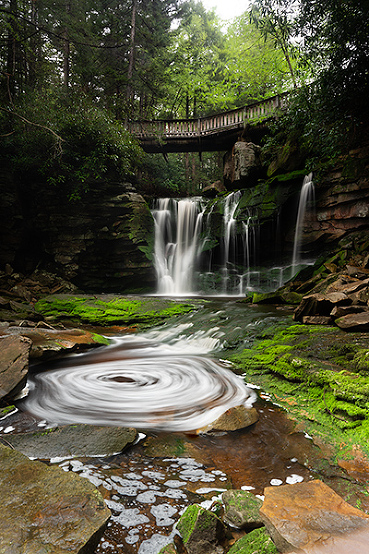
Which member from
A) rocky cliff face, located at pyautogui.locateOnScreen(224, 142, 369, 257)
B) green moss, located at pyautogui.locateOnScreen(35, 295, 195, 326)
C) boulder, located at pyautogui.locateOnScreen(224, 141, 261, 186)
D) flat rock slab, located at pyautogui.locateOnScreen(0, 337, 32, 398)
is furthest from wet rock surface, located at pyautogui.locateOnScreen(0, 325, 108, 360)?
boulder, located at pyautogui.locateOnScreen(224, 141, 261, 186)

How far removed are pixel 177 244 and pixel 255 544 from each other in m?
14.0

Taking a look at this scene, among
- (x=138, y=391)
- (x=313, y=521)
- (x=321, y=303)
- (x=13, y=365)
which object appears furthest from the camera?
(x=321, y=303)

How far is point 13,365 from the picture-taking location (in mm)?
3834

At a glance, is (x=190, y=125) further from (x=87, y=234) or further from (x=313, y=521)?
(x=313, y=521)

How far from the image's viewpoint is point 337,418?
2.93 m

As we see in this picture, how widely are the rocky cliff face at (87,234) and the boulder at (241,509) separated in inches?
486

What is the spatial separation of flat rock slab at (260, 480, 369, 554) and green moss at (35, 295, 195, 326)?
688 cm

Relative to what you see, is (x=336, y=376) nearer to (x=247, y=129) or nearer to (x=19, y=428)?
(x=19, y=428)

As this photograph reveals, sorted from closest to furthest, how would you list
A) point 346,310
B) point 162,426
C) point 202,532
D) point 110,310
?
point 202,532
point 162,426
point 346,310
point 110,310

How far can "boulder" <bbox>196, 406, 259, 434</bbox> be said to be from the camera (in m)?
2.96

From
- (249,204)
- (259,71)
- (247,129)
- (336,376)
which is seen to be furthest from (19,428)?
(259,71)

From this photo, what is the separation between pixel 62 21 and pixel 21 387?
18.8 meters

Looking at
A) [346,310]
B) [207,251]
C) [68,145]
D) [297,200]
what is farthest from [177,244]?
[346,310]

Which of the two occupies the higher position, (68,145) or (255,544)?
(68,145)
